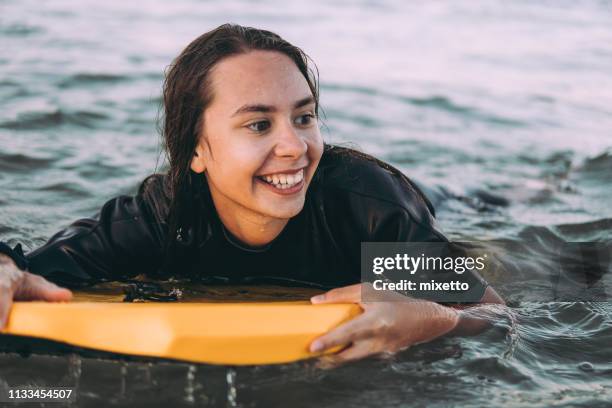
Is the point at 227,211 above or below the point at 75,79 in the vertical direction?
below

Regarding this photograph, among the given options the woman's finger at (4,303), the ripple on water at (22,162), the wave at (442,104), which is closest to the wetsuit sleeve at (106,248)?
the woman's finger at (4,303)

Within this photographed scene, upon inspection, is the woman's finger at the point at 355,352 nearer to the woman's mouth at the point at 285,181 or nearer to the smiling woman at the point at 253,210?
the smiling woman at the point at 253,210

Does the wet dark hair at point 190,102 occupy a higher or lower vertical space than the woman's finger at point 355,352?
higher

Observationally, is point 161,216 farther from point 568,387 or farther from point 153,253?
point 568,387

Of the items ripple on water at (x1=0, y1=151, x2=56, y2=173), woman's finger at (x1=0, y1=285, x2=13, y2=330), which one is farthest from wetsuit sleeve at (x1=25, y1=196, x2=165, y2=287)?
ripple on water at (x1=0, y1=151, x2=56, y2=173)

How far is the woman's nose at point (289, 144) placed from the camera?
2893 millimetres

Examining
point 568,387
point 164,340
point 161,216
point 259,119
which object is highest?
point 259,119

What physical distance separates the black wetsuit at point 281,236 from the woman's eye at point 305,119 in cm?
31

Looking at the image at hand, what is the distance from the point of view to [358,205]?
10.5 feet

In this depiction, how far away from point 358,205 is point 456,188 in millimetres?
2363

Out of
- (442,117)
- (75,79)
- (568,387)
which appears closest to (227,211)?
(568,387)

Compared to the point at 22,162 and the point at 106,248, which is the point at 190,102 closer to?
the point at 106,248

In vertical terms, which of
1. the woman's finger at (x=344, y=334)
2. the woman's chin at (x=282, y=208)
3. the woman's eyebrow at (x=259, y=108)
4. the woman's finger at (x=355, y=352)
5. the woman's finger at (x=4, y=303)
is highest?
the woman's eyebrow at (x=259, y=108)

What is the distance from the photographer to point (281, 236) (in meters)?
3.29
